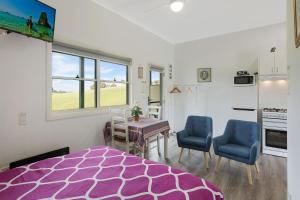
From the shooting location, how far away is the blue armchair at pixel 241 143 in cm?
252

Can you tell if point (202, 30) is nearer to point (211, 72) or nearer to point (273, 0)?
point (211, 72)

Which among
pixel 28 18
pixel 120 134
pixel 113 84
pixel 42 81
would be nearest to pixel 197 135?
pixel 120 134

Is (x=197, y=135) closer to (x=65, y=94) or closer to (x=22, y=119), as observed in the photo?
(x=65, y=94)

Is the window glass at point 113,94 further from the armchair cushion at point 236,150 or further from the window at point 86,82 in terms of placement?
the armchair cushion at point 236,150

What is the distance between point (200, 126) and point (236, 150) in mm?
909

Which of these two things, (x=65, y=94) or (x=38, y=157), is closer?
(x=38, y=157)

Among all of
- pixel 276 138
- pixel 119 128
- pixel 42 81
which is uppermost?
pixel 42 81

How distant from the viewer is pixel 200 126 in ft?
11.4

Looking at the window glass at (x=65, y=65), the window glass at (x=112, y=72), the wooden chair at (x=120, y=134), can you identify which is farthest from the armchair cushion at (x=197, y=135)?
the window glass at (x=65, y=65)

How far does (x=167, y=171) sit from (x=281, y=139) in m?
3.33

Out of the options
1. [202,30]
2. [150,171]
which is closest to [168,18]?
[202,30]

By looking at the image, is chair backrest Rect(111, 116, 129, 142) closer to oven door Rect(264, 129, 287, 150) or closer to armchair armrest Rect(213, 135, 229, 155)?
armchair armrest Rect(213, 135, 229, 155)

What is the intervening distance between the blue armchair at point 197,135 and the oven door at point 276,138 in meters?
1.44

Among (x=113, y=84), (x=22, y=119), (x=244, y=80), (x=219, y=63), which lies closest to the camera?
(x=22, y=119)
